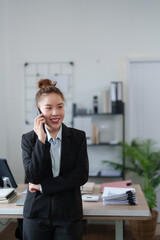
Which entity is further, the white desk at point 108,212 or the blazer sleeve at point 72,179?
the white desk at point 108,212

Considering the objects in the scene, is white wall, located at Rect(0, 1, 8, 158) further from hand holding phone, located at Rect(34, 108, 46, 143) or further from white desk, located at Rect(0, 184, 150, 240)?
hand holding phone, located at Rect(34, 108, 46, 143)

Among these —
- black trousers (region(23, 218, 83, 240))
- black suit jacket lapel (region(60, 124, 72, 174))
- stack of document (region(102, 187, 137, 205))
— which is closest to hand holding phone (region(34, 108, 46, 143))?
black suit jacket lapel (region(60, 124, 72, 174))

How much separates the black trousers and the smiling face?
0.52 metres

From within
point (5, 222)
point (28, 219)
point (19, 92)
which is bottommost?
point (5, 222)

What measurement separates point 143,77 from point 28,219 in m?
2.68

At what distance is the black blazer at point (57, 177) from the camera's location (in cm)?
174

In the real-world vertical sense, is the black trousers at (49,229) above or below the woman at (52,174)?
below

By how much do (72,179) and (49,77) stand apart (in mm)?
2426

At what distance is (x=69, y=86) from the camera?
4020 millimetres

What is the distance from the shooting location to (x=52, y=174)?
1833mm

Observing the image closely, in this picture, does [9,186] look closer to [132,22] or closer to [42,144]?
[42,144]

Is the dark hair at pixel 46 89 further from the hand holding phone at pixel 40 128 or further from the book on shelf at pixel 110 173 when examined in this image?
the book on shelf at pixel 110 173

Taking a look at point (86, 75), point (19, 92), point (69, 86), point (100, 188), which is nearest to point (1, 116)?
point (19, 92)

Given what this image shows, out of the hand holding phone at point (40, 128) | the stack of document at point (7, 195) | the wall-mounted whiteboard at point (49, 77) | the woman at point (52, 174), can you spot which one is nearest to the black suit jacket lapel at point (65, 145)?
the woman at point (52, 174)
